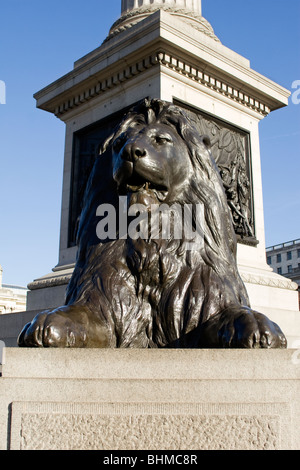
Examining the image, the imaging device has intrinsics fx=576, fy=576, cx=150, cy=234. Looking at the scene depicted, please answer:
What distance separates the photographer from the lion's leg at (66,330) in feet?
9.20

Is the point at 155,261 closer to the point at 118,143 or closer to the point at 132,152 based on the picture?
the point at 132,152

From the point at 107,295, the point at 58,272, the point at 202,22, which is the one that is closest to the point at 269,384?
the point at 107,295

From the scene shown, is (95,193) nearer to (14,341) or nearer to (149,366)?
(149,366)

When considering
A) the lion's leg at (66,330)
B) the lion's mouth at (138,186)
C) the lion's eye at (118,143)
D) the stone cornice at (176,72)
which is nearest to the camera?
the lion's leg at (66,330)

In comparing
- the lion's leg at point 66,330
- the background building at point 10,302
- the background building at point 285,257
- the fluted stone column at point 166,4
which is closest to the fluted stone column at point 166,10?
the fluted stone column at point 166,4

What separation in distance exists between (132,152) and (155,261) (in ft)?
2.13

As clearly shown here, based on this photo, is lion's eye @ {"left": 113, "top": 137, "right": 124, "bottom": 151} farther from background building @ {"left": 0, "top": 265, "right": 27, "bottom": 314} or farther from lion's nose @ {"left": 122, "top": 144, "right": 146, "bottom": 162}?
background building @ {"left": 0, "top": 265, "right": 27, "bottom": 314}

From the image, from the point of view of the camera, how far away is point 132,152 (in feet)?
10.8

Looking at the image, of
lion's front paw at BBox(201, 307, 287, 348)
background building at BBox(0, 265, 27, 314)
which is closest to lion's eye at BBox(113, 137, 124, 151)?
lion's front paw at BBox(201, 307, 287, 348)

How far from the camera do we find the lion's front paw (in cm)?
282

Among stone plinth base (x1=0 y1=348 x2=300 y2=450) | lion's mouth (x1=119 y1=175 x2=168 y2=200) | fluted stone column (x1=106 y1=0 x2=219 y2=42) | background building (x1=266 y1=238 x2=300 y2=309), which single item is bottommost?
stone plinth base (x1=0 y1=348 x2=300 y2=450)

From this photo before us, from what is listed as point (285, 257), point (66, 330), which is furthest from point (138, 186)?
point (285, 257)

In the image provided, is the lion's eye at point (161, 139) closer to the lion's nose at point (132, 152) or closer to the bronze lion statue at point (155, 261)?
the bronze lion statue at point (155, 261)

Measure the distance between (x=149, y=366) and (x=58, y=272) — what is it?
24.5 ft
